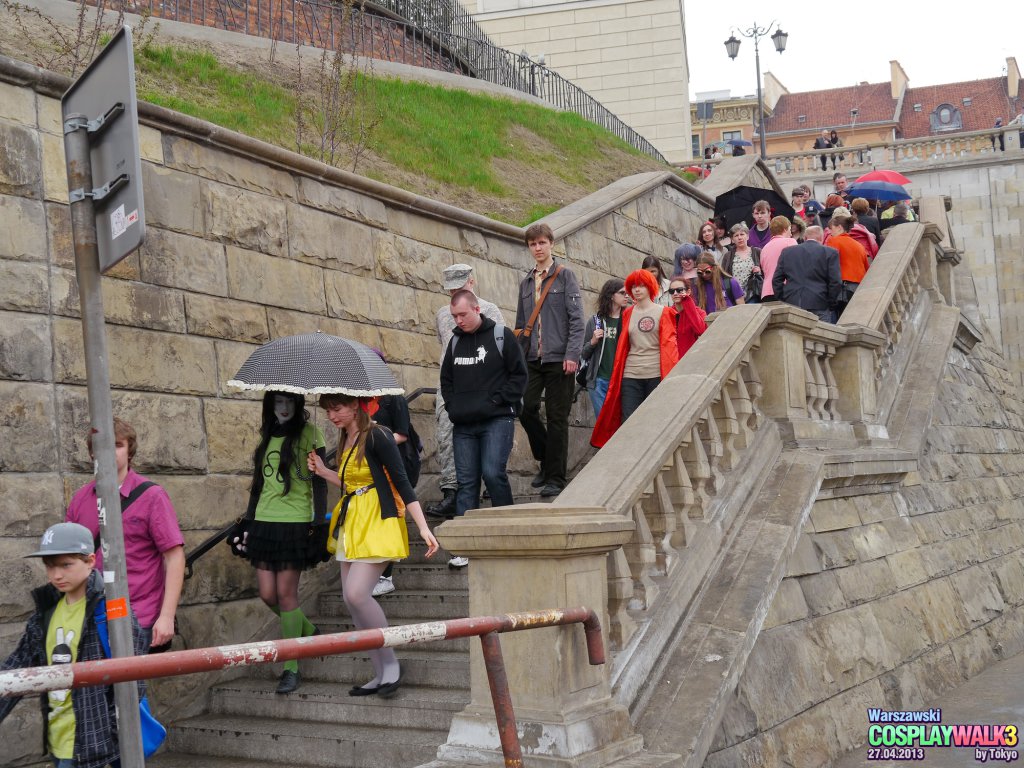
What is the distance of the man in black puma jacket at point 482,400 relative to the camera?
23.9ft

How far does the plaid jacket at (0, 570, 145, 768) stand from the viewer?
14.0 ft

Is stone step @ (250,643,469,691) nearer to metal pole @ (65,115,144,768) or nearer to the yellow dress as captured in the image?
the yellow dress

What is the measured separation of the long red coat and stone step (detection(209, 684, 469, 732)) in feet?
9.59

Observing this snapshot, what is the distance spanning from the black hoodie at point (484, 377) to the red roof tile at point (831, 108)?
7360cm

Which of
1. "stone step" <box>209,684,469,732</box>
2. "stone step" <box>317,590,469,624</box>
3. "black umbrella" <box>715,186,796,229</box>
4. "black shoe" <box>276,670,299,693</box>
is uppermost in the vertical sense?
"black umbrella" <box>715,186,796,229</box>

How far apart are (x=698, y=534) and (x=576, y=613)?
1.74 meters

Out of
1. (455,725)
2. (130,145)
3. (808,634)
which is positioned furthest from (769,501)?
(130,145)

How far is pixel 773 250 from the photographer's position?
435 inches

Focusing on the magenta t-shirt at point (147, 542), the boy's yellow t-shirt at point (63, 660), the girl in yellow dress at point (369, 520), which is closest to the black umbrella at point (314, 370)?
the girl in yellow dress at point (369, 520)

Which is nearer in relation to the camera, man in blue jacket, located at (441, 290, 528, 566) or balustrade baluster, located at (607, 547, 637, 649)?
balustrade baluster, located at (607, 547, 637, 649)

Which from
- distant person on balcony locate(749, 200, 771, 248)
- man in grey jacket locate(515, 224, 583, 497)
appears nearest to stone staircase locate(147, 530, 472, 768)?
man in grey jacket locate(515, 224, 583, 497)

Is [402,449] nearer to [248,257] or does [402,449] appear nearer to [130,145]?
[248,257]

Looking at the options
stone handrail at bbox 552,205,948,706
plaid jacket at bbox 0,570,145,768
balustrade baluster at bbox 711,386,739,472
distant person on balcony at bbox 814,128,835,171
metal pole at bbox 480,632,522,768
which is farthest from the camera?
distant person on balcony at bbox 814,128,835,171

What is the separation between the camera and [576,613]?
4.64m
